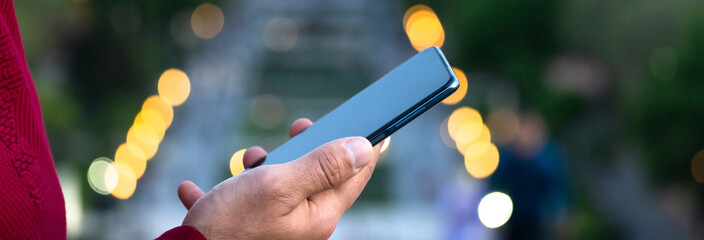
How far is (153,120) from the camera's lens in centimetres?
1516

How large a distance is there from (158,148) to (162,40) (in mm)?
5712

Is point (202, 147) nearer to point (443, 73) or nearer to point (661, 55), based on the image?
point (661, 55)

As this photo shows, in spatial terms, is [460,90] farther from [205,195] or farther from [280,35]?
[280,35]

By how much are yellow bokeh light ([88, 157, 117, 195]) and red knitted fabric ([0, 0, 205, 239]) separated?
1002 cm

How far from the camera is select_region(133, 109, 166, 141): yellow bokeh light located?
14.0 m

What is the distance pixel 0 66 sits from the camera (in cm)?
133

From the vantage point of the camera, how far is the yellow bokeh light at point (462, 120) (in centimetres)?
1505

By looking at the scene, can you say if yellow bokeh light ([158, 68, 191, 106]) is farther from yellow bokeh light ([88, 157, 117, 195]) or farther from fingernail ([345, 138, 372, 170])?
fingernail ([345, 138, 372, 170])

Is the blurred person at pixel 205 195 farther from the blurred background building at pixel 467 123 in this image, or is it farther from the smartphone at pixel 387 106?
the blurred background building at pixel 467 123

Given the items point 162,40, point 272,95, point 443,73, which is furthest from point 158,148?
point 443,73

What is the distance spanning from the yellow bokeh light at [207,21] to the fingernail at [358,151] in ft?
76.7

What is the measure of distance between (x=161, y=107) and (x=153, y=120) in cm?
139

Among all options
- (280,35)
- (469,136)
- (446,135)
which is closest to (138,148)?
(469,136)

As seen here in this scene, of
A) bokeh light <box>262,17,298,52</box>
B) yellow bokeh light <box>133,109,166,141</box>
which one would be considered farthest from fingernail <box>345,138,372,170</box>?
bokeh light <box>262,17,298,52</box>
